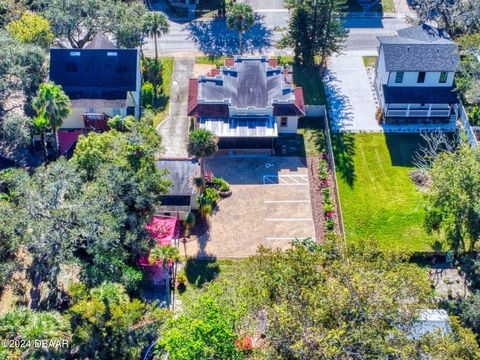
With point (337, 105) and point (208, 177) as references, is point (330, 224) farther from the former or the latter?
point (337, 105)

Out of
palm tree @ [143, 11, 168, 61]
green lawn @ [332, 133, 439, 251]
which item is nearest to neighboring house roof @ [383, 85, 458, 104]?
green lawn @ [332, 133, 439, 251]

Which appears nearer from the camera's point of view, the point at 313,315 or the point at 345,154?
the point at 313,315

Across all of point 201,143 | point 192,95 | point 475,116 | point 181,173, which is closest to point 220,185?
point 181,173

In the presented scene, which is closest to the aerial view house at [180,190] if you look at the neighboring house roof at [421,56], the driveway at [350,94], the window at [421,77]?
the driveway at [350,94]

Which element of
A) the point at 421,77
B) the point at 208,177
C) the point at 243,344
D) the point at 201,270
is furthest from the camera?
the point at 421,77

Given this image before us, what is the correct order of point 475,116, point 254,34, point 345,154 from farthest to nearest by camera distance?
point 254,34, point 475,116, point 345,154

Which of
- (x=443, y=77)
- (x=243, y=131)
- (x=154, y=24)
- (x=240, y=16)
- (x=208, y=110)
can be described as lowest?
(x=243, y=131)
